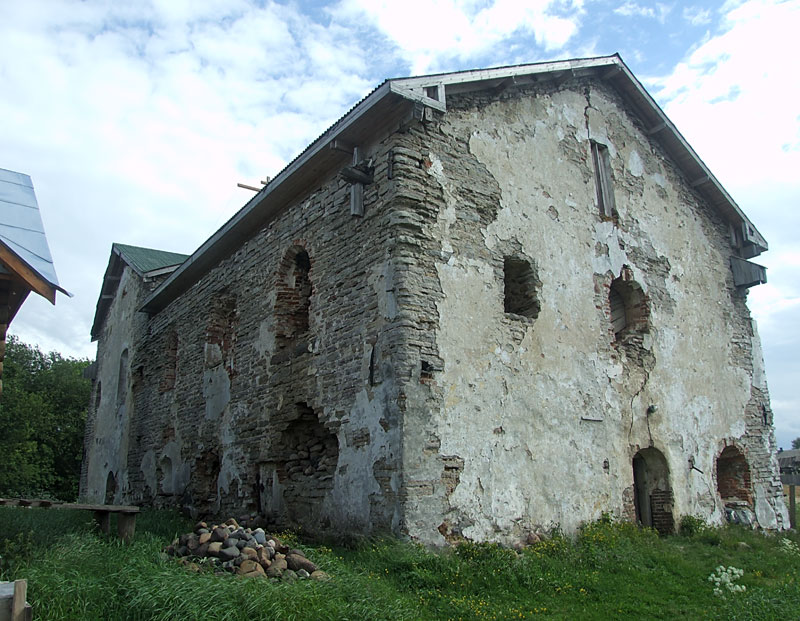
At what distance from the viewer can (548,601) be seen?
21.7 ft

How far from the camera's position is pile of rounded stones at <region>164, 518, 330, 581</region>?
619 centimetres

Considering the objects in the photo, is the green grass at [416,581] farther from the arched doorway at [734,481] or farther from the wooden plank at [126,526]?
the arched doorway at [734,481]

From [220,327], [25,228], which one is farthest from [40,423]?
[25,228]

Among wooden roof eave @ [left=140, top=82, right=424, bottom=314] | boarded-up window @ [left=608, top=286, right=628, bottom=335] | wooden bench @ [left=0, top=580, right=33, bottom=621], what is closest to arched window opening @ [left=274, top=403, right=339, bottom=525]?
wooden roof eave @ [left=140, top=82, right=424, bottom=314]

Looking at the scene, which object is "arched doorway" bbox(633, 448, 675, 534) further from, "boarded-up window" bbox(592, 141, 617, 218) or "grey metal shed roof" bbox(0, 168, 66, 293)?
"grey metal shed roof" bbox(0, 168, 66, 293)

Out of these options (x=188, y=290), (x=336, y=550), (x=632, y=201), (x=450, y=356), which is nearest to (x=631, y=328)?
(x=632, y=201)

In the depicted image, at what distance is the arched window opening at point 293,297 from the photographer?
1087cm

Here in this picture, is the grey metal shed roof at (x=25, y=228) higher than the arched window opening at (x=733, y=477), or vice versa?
the grey metal shed roof at (x=25, y=228)

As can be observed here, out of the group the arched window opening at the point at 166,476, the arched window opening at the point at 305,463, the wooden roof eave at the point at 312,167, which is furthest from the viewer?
the arched window opening at the point at 166,476

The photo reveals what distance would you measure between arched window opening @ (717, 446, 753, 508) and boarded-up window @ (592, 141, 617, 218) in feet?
16.1

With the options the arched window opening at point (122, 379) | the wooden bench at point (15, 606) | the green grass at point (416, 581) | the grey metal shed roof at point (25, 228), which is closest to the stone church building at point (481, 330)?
the green grass at point (416, 581)

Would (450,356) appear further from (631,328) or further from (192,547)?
(631,328)

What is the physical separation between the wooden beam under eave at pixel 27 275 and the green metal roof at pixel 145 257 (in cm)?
1209

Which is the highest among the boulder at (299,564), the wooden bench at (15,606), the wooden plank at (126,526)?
the wooden bench at (15,606)
